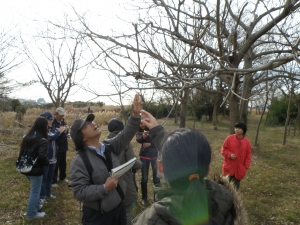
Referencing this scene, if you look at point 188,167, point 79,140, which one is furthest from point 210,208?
point 79,140

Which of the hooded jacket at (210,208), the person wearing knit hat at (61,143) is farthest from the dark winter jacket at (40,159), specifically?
the hooded jacket at (210,208)

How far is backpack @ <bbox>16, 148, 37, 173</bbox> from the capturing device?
339 centimetres

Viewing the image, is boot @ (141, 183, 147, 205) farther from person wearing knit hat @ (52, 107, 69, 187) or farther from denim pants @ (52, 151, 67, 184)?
denim pants @ (52, 151, 67, 184)

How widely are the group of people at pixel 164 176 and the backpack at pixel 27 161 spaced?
13 cm

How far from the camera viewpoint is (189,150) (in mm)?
1058

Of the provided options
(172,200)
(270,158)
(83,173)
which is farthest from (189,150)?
(270,158)

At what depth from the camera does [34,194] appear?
359 cm

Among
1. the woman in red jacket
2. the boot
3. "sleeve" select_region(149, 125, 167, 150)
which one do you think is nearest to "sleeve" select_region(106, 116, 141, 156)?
"sleeve" select_region(149, 125, 167, 150)

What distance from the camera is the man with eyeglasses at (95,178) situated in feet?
6.37

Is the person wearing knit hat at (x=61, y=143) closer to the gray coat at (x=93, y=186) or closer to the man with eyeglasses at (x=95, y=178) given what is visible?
the man with eyeglasses at (x=95, y=178)

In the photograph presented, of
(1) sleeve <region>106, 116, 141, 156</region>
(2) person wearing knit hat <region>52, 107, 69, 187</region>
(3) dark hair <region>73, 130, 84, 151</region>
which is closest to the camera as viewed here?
(3) dark hair <region>73, 130, 84, 151</region>

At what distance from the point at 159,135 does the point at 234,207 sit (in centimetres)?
75

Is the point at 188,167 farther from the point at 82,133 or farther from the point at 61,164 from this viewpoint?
the point at 61,164

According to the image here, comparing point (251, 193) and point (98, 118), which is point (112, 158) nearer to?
point (251, 193)
